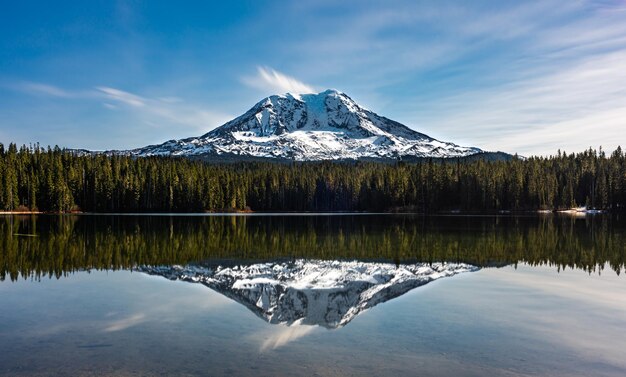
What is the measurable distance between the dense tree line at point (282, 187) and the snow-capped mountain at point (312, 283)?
4488 inches

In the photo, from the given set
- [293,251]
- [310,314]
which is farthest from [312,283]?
[293,251]

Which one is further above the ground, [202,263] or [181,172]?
[181,172]

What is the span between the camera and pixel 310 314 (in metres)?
17.7

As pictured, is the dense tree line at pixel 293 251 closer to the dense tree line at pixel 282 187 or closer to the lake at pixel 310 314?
the lake at pixel 310 314

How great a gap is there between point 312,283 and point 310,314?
5.69m

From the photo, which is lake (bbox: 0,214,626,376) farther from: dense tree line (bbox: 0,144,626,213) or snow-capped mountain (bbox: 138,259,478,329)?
dense tree line (bbox: 0,144,626,213)

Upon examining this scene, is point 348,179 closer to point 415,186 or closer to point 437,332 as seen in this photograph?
point 415,186

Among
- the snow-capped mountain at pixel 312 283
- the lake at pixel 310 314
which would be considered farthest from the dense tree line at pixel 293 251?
the snow-capped mountain at pixel 312 283

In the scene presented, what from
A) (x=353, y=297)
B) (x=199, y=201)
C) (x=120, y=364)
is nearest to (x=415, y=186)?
(x=199, y=201)

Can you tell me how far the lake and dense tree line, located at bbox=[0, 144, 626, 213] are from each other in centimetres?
10590

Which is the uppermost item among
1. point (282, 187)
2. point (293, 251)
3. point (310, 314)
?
point (282, 187)

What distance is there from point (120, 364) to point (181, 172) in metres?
145

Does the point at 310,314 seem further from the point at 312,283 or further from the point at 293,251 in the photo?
the point at 293,251

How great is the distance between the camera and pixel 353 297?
20.5 m
